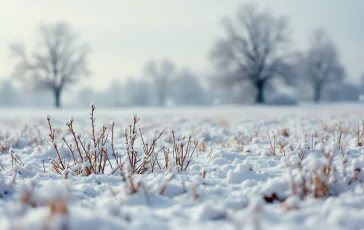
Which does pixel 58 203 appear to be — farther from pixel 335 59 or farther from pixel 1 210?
pixel 335 59

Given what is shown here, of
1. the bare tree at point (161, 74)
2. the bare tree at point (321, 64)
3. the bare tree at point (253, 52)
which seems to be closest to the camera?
the bare tree at point (253, 52)

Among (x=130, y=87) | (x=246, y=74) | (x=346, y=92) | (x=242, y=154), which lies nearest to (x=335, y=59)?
(x=246, y=74)

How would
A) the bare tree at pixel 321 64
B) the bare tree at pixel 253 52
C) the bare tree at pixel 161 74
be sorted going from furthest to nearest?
the bare tree at pixel 161 74 < the bare tree at pixel 321 64 < the bare tree at pixel 253 52

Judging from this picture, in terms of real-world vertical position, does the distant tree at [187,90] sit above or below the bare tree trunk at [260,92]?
above

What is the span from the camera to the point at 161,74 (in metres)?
54.5

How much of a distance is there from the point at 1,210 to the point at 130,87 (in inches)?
2821

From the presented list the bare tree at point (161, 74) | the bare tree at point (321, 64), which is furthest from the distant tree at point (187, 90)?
the bare tree at point (321, 64)

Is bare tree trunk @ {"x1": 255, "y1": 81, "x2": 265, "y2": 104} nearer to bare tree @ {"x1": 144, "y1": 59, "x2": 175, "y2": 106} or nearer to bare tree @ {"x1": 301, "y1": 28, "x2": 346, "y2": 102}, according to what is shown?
bare tree @ {"x1": 301, "y1": 28, "x2": 346, "y2": 102}

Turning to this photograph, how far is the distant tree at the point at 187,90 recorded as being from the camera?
58719 millimetres

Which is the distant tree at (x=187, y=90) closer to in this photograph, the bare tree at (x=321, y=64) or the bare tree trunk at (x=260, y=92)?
the bare tree at (x=321, y=64)

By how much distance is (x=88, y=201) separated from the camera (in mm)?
1981

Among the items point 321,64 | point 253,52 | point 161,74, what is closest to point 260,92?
point 253,52

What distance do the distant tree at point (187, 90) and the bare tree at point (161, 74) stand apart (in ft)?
10.1

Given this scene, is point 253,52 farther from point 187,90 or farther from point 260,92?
point 187,90
